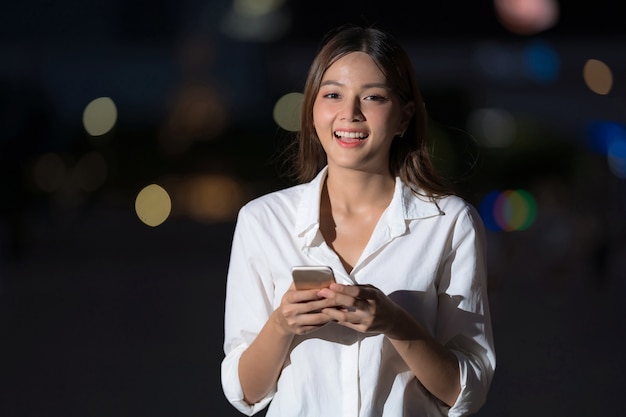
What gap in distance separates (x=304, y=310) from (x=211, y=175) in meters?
17.5

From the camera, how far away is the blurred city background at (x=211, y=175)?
17.2ft

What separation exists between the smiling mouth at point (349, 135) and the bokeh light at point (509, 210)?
34.4ft

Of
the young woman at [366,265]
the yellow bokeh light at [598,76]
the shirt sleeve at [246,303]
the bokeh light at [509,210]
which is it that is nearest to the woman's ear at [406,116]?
the young woman at [366,265]

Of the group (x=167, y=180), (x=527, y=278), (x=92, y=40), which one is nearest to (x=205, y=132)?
(x=167, y=180)

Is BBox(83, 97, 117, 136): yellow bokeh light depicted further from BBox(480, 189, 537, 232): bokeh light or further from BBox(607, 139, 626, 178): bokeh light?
BBox(607, 139, 626, 178): bokeh light

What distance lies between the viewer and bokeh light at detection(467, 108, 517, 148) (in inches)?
744

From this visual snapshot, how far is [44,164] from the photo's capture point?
1883cm

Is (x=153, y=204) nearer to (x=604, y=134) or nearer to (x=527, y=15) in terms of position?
(x=527, y=15)

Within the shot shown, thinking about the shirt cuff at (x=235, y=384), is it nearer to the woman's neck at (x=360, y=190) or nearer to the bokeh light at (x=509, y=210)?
the woman's neck at (x=360, y=190)

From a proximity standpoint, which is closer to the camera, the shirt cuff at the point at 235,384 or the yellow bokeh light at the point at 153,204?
the shirt cuff at the point at 235,384

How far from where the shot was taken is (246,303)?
180cm

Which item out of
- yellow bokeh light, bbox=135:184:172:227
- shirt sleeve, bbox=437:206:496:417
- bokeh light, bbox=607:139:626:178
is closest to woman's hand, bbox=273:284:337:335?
shirt sleeve, bbox=437:206:496:417

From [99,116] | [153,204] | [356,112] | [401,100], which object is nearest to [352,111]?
[356,112]

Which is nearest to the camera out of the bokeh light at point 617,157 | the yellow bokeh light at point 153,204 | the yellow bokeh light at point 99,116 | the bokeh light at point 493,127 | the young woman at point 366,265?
the young woman at point 366,265
